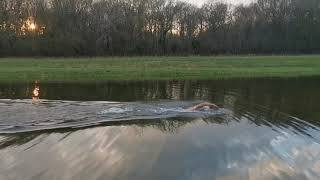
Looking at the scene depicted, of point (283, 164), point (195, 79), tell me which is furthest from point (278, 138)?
point (195, 79)

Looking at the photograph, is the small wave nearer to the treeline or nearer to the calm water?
the calm water

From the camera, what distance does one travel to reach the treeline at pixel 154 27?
273 feet

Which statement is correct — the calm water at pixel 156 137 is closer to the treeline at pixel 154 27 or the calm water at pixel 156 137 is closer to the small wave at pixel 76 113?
the small wave at pixel 76 113

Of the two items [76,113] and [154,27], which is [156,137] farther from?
[154,27]

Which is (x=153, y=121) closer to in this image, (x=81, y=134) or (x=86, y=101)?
(x=81, y=134)

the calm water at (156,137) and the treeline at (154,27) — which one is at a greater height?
the treeline at (154,27)

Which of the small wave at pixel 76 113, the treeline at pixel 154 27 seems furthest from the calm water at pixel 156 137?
the treeline at pixel 154 27

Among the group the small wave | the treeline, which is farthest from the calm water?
the treeline

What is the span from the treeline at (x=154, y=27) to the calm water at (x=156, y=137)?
55634 millimetres

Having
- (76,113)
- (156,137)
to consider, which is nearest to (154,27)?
(76,113)

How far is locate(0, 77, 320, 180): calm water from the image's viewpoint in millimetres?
12031

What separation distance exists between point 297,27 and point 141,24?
→ 34.8m

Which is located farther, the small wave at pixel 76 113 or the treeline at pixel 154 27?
the treeline at pixel 154 27

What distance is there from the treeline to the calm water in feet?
183
